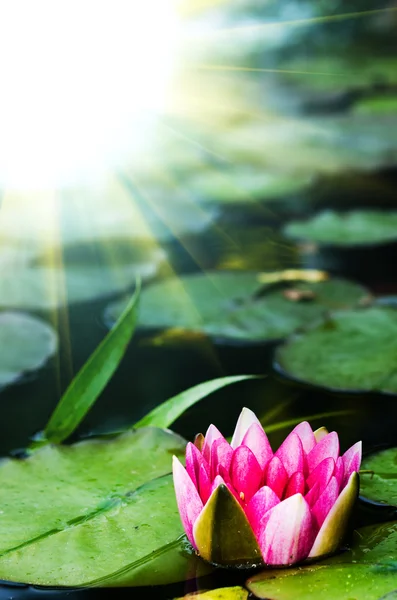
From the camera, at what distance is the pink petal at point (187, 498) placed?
2.79 feet

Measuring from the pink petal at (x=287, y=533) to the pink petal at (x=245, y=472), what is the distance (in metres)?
0.05

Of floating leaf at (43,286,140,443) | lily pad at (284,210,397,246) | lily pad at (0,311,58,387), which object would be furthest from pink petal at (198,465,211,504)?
lily pad at (284,210,397,246)

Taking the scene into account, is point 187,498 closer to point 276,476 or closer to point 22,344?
point 276,476

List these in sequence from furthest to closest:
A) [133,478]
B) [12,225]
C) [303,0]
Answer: [303,0] < [12,225] < [133,478]

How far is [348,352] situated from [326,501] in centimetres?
77

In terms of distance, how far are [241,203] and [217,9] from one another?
10.4 feet

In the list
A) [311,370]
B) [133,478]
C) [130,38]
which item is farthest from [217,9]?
[133,478]

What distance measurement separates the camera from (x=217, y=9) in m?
5.78

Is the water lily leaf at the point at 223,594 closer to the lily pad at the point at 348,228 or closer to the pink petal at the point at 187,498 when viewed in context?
the pink petal at the point at 187,498

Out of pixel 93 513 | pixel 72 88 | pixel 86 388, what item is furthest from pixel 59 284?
pixel 72 88

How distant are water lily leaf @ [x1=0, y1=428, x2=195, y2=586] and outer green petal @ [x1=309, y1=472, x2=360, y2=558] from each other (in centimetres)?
17

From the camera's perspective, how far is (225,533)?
2.73 ft

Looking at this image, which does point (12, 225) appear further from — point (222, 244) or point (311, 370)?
point (311, 370)

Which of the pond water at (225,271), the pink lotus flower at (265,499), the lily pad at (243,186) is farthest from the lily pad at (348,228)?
the pink lotus flower at (265,499)
